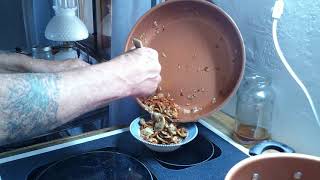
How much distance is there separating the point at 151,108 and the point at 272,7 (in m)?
0.36

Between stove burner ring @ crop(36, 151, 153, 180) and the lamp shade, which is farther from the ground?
the lamp shade

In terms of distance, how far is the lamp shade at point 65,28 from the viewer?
1323mm

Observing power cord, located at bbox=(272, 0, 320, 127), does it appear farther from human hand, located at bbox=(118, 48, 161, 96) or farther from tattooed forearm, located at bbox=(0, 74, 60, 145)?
tattooed forearm, located at bbox=(0, 74, 60, 145)

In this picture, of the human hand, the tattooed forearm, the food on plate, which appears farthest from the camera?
the food on plate

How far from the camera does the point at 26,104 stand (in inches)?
22.4

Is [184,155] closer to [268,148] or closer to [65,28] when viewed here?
[268,148]

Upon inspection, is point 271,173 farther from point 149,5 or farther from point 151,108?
point 149,5

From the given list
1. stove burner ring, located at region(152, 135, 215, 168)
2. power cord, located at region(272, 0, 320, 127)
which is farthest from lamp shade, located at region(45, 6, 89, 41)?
power cord, located at region(272, 0, 320, 127)

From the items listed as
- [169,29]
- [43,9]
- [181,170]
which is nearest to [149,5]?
[169,29]

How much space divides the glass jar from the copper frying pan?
9 centimetres

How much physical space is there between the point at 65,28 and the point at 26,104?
2.68ft

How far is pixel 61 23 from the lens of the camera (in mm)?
1349

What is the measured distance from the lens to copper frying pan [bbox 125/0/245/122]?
2.69 ft

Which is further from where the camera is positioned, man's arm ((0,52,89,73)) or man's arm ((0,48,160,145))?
man's arm ((0,52,89,73))
